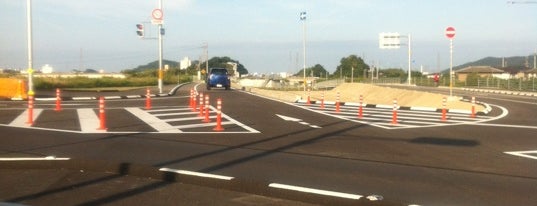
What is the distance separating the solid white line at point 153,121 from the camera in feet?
61.6

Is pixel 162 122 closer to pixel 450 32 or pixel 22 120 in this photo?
pixel 22 120

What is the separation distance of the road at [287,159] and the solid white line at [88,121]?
0.58 ft

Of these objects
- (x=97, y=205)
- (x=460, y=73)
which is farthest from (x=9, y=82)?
(x=460, y=73)

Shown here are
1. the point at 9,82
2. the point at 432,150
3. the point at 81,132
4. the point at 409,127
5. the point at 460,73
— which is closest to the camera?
the point at 432,150

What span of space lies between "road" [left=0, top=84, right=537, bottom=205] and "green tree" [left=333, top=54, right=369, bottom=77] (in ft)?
456

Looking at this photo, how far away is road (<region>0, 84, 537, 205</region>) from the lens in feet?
28.3

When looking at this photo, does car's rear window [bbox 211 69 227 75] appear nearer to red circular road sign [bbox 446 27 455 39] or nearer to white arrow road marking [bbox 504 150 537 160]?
red circular road sign [bbox 446 27 455 39]

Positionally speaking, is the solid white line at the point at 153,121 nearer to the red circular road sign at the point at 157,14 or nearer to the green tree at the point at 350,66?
the red circular road sign at the point at 157,14

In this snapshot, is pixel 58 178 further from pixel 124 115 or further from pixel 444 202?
pixel 124 115

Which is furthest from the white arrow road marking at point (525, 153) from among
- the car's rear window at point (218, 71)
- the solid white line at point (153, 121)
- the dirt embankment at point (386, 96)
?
the car's rear window at point (218, 71)

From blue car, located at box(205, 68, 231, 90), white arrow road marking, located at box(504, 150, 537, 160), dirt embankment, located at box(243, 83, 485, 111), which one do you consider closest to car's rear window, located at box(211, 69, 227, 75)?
blue car, located at box(205, 68, 231, 90)

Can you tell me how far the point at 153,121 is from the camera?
70.8ft

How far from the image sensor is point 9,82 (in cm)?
3494

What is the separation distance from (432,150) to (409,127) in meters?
6.44
